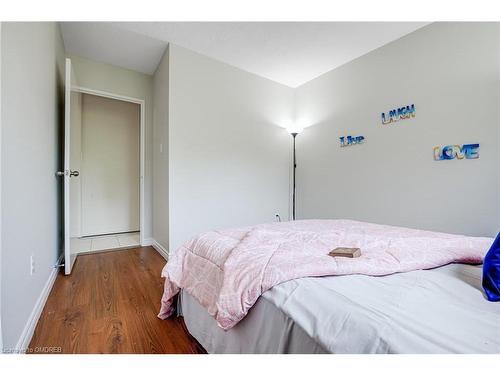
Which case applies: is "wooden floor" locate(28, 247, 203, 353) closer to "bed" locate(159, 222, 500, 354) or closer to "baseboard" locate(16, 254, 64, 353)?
"baseboard" locate(16, 254, 64, 353)

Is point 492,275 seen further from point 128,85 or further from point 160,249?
point 128,85

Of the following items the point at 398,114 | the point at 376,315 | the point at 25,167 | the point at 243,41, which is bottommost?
the point at 376,315

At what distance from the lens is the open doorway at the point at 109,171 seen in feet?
12.5

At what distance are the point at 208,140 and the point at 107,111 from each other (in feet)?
7.02

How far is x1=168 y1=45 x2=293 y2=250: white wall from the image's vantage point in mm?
2762

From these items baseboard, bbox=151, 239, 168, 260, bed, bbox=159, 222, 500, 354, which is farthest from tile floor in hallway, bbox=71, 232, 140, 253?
bed, bbox=159, 222, 500, 354

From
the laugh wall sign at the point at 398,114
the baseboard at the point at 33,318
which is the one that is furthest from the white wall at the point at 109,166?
the laugh wall sign at the point at 398,114

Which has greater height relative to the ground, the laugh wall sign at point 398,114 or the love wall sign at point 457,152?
the laugh wall sign at point 398,114

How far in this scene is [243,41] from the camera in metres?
2.65

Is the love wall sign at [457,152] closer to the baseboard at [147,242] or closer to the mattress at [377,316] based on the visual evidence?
the mattress at [377,316]

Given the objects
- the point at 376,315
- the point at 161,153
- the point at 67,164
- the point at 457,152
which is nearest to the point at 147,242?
the point at 161,153

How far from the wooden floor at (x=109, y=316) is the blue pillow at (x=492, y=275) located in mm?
1259

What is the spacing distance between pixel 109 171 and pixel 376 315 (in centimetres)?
434
